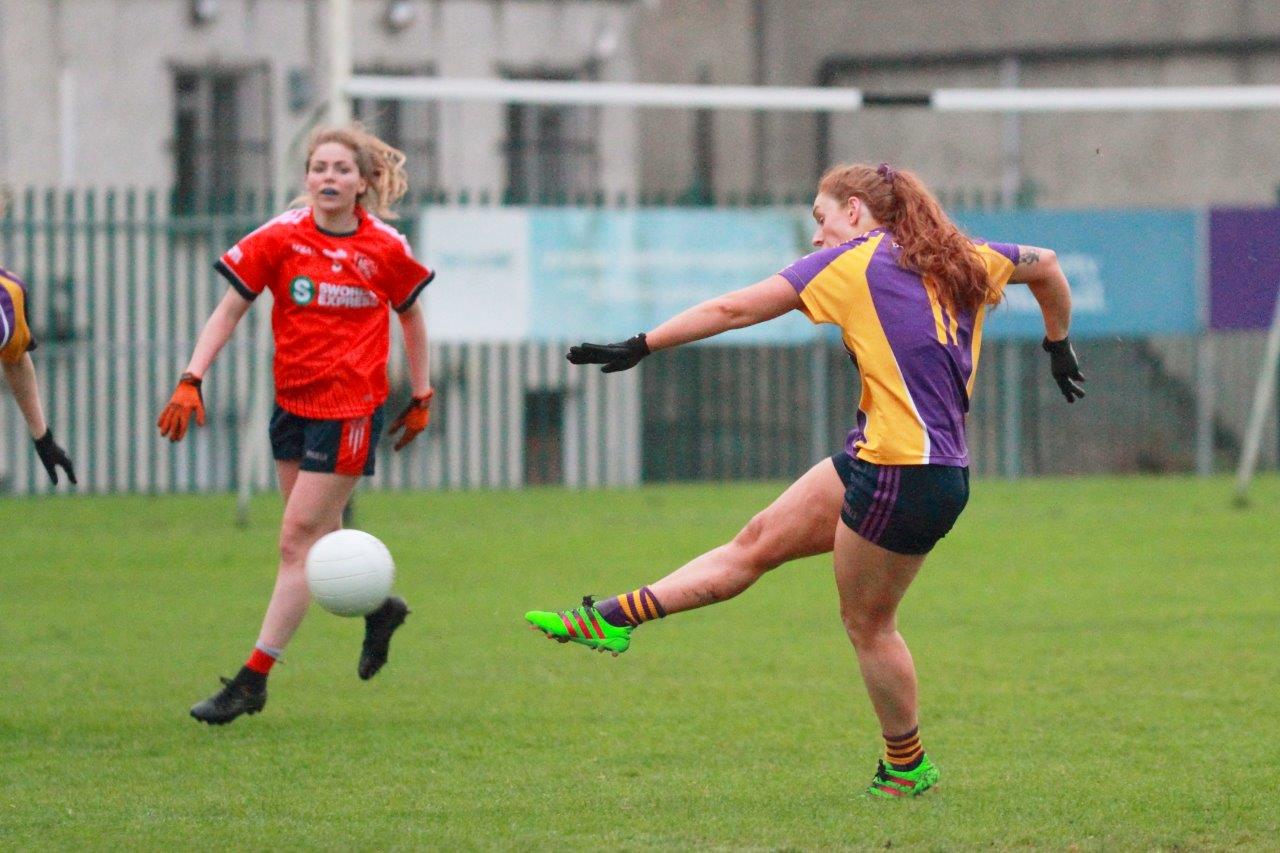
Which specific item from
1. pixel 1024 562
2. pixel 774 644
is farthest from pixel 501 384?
pixel 774 644

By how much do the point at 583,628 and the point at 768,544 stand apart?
0.59 metres

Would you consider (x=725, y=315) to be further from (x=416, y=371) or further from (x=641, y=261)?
(x=641, y=261)

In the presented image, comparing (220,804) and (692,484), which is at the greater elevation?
(220,804)

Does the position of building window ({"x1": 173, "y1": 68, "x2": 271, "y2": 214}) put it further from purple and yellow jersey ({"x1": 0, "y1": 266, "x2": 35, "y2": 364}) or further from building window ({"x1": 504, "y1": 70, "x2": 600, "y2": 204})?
purple and yellow jersey ({"x1": 0, "y1": 266, "x2": 35, "y2": 364})

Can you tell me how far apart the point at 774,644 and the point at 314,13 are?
49.9 ft

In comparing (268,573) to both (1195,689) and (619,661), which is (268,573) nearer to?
(619,661)

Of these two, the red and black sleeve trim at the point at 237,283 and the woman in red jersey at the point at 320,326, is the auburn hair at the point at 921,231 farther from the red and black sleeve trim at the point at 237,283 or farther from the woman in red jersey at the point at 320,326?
the red and black sleeve trim at the point at 237,283

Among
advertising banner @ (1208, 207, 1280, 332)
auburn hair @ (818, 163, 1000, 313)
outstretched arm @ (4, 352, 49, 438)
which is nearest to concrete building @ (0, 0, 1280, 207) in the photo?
advertising banner @ (1208, 207, 1280, 332)

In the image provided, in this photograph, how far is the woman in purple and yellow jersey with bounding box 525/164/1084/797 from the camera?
5328 mm

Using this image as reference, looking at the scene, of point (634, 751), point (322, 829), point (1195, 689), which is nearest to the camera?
point (322, 829)

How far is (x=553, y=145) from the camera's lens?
23562mm

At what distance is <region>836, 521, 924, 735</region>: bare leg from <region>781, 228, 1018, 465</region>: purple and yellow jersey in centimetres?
28

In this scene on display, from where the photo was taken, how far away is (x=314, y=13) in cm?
2230

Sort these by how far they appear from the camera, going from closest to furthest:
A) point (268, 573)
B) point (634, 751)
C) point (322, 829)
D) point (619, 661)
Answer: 1. point (322, 829)
2. point (634, 751)
3. point (619, 661)
4. point (268, 573)
